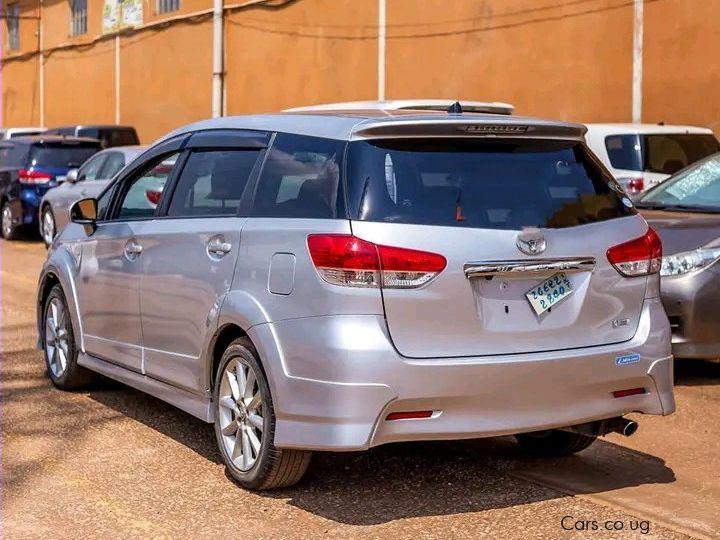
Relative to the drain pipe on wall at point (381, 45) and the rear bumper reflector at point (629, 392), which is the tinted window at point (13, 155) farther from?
the rear bumper reflector at point (629, 392)

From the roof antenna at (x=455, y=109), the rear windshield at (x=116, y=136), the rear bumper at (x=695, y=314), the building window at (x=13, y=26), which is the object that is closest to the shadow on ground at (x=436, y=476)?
the rear bumper at (x=695, y=314)

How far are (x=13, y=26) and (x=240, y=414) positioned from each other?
36.8 meters

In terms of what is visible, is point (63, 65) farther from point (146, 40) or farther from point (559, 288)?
point (559, 288)

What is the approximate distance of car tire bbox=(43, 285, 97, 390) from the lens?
7297 mm

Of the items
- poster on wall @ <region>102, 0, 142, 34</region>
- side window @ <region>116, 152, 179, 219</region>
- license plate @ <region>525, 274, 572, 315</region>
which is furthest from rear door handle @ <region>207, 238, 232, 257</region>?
poster on wall @ <region>102, 0, 142, 34</region>

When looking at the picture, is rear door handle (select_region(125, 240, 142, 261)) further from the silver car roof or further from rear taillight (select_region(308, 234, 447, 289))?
rear taillight (select_region(308, 234, 447, 289))

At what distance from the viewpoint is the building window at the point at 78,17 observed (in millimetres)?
A: 34531

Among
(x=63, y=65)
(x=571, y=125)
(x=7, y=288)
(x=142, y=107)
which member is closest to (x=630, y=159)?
(x=7, y=288)

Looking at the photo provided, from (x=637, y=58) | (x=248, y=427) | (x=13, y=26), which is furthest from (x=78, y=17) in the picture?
(x=248, y=427)

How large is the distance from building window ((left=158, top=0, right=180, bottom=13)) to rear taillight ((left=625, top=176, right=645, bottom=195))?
59.4 ft

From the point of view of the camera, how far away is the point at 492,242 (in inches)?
190

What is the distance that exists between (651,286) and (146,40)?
2666 cm

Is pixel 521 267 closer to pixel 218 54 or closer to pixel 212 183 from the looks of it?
pixel 212 183

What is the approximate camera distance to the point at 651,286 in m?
5.29
